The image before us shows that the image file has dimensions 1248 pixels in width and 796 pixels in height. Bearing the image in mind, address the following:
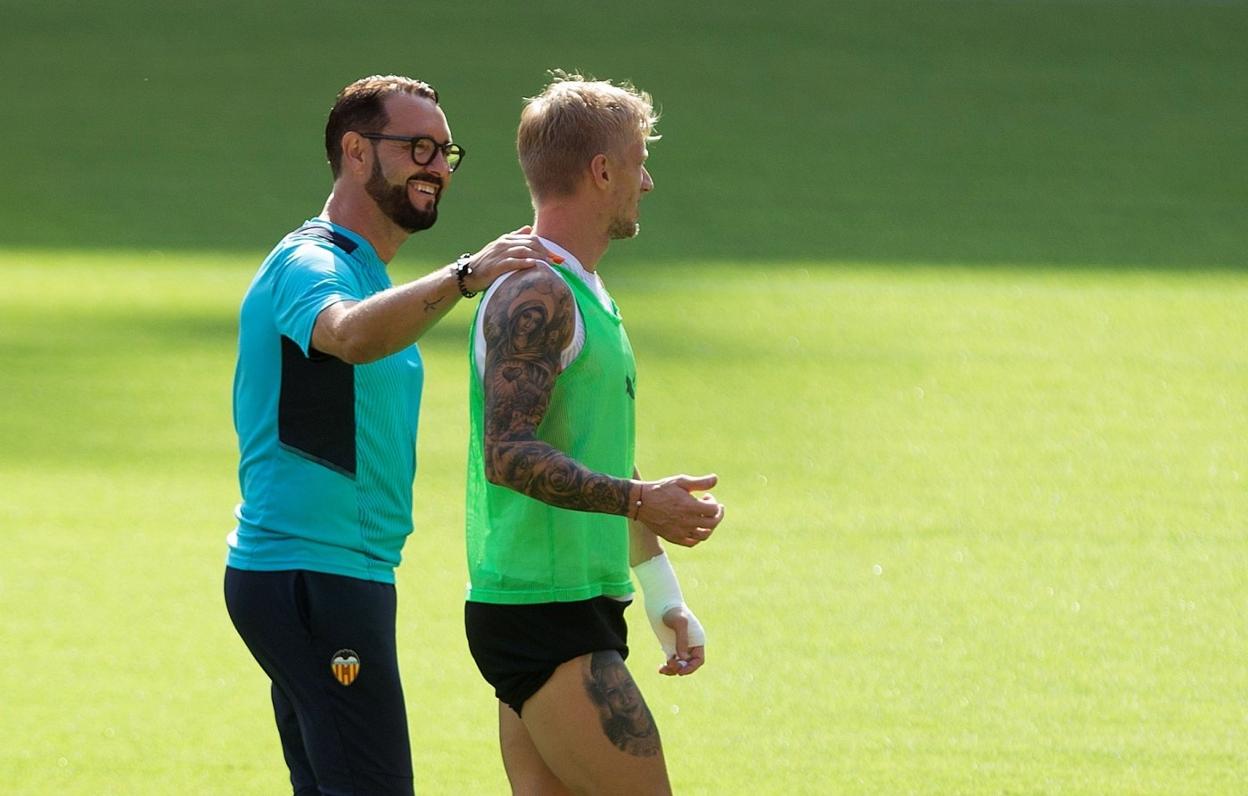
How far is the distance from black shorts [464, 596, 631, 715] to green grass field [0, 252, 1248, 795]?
165 centimetres

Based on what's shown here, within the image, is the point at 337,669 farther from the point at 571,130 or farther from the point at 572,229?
the point at 571,130

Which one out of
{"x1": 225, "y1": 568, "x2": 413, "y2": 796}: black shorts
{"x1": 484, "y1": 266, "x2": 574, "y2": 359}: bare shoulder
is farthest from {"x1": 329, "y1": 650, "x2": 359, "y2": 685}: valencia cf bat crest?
{"x1": 484, "y1": 266, "x2": 574, "y2": 359}: bare shoulder

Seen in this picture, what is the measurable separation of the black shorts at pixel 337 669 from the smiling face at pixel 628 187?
2.28ft

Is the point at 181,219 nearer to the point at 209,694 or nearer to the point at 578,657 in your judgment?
the point at 209,694

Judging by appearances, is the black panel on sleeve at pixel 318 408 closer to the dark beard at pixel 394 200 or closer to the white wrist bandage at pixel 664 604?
the dark beard at pixel 394 200

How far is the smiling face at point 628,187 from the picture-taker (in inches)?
116

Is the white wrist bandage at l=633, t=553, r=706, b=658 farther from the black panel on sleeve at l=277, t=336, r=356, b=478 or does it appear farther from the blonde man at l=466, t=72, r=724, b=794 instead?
the black panel on sleeve at l=277, t=336, r=356, b=478

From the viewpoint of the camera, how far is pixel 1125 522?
670 centimetres

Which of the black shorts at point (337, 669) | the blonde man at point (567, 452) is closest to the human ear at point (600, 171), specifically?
the blonde man at point (567, 452)

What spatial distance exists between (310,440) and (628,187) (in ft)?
2.10

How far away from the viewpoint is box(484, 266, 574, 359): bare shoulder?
279 cm

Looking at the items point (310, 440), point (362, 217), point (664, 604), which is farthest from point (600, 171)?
point (664, 604)

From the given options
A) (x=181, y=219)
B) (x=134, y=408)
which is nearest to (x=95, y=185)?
(x=181, y=219)

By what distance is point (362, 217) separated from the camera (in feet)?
10.6
